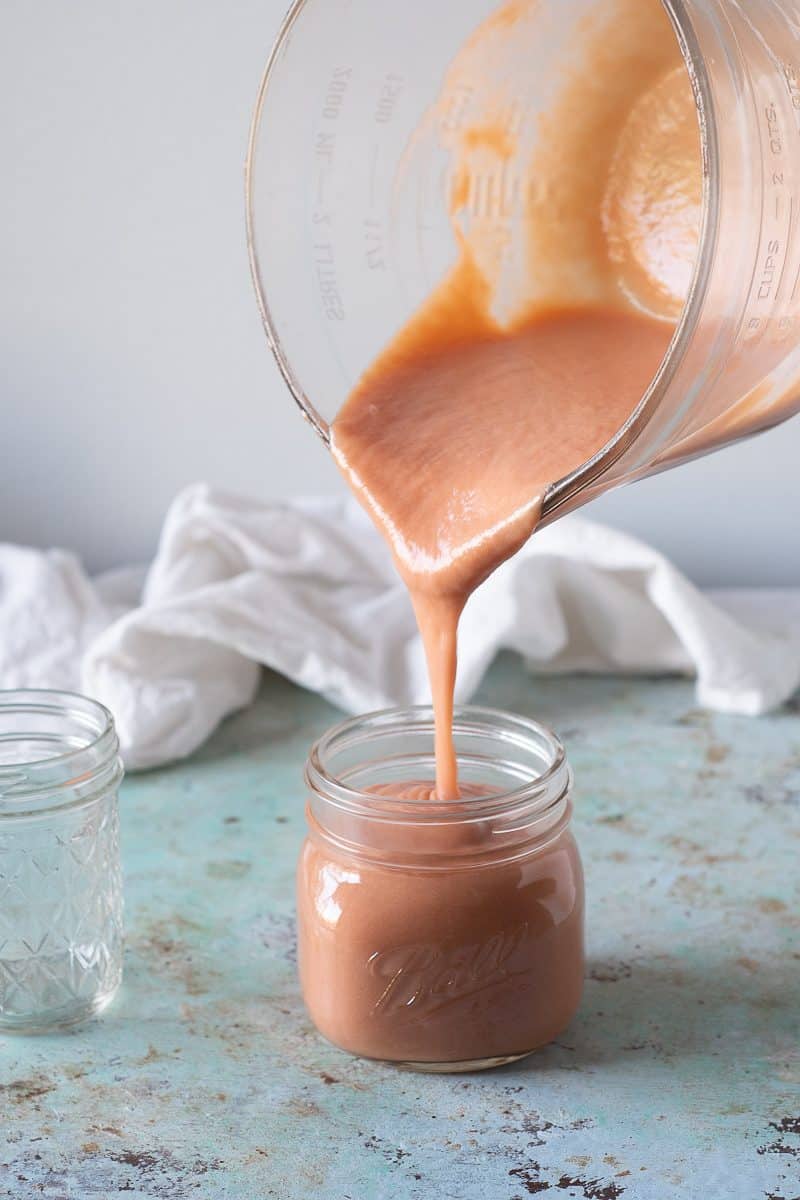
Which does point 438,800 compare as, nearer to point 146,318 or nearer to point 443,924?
point 443,924

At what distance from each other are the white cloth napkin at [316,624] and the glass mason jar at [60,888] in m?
0.37

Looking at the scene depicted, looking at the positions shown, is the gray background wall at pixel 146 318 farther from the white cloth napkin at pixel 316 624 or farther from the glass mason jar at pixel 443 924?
the glass mason jar at pixel 443 924

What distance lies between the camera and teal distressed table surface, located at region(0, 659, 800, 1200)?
0.95 meters

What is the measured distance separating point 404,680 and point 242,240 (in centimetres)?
60

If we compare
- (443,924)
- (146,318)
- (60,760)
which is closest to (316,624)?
(146,318)

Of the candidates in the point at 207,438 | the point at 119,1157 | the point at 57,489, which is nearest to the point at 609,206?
the point at 119,1157

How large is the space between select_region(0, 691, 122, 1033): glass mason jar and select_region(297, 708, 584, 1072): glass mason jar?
174 mm

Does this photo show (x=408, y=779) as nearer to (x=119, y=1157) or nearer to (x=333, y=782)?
(x=333, y=782)

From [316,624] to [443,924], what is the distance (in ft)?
2.38

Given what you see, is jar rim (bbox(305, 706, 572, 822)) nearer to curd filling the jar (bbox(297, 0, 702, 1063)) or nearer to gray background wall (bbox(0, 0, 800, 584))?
curd filling the jar (bbox(297, 0, 702, 1063))

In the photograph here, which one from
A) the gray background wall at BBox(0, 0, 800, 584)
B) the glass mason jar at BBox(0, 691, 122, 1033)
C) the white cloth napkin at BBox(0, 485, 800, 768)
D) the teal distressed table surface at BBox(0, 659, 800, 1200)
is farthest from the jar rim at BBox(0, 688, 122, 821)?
the gray background wall at BBox(0, 0, 800, 584)

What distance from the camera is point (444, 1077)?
106 cm

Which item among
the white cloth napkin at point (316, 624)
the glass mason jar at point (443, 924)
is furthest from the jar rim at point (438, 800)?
the white cloth napkin at point (316, 624)

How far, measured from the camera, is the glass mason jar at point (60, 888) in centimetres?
113
